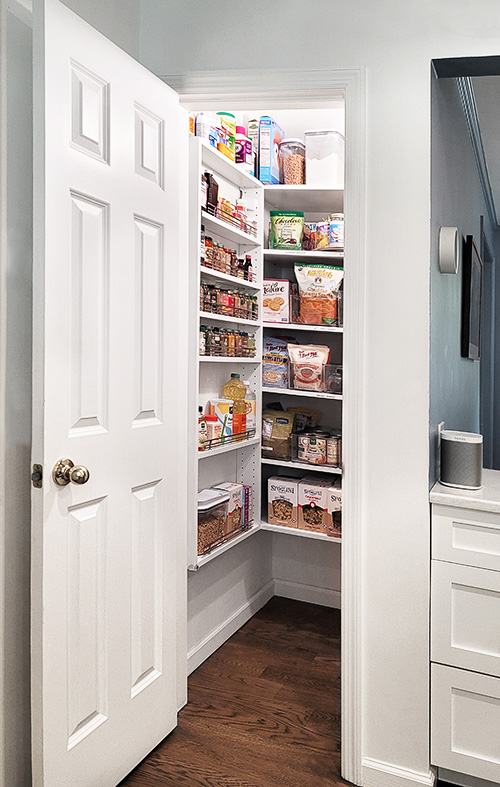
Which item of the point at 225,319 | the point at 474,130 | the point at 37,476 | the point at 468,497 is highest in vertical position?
the point at 474,130

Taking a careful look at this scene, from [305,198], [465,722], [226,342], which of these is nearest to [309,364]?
[226,342]

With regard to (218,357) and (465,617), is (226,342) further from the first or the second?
(465,617)

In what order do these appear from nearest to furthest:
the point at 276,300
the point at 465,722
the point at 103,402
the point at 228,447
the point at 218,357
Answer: the point at 103,402 < the point at 465,722 < the point at 218,357 < the point at 228,447 < the point at 276,300

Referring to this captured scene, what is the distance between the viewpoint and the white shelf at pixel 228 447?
8.34 ft

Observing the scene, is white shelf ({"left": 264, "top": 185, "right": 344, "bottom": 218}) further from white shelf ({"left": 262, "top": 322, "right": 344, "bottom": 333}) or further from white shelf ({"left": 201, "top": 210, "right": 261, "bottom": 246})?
white shelf ({"left": 262, "top": 322, "right": 344, "bottom": 333})

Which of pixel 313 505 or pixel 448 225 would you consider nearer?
pixel 448 225

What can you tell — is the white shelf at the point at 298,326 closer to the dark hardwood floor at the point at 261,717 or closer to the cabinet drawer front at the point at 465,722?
the dark hardwood floor at the point at 261,717

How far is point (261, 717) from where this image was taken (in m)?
2.34

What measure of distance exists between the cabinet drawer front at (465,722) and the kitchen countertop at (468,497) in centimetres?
49

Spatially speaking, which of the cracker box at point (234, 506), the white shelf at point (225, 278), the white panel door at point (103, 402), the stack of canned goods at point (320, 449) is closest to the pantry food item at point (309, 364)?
the stack of canned goods at point (320, 449)

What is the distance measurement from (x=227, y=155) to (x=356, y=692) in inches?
84.6

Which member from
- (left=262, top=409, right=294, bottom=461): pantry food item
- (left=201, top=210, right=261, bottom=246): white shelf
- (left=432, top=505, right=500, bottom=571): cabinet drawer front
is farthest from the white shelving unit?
(left=432, top=505, right=500, bottom=571): cabinet drawer front

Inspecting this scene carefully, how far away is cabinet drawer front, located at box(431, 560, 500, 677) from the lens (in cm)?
184

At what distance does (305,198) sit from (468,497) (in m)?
1.88
